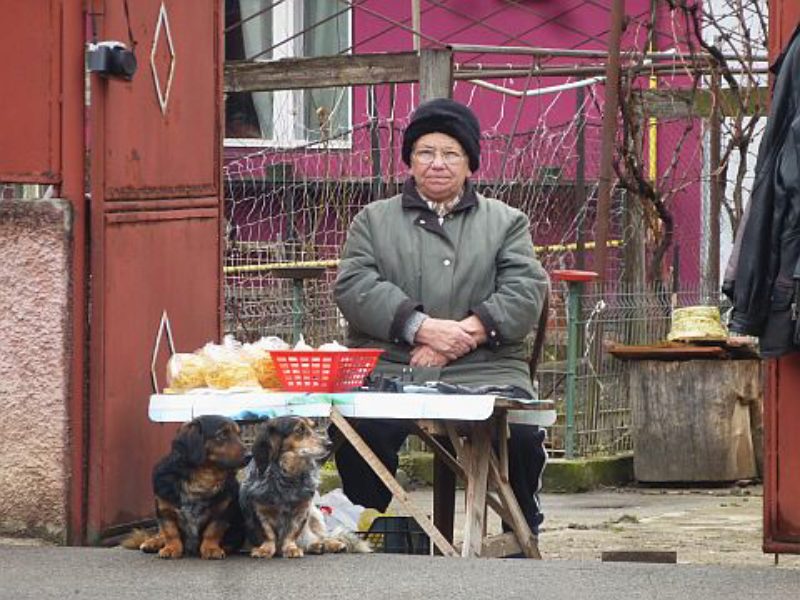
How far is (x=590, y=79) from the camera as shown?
15.8 m

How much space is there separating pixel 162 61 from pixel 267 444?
205 centimetres

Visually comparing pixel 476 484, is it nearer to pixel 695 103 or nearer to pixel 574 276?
pixel 574 276

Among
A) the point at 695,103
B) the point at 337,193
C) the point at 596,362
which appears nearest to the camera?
the point at 596,362

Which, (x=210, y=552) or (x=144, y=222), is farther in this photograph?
(x=144, y=222)

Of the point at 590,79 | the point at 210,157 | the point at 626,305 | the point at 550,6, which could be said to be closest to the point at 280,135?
the point at 550,6

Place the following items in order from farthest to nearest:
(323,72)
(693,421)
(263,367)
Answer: (693,421) < (323,72) < (263,367)

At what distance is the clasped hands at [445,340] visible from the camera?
8.91 m

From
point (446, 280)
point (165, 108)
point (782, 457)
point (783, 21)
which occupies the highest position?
point (783, 21)

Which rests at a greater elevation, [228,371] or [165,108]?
[165,108]

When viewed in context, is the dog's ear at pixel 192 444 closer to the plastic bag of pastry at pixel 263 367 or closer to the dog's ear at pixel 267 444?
the dog's ear at pixel 267 444

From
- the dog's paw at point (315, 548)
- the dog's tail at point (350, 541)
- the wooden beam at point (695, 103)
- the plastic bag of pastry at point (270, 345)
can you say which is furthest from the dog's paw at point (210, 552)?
the wooden beam at point (695, 103)

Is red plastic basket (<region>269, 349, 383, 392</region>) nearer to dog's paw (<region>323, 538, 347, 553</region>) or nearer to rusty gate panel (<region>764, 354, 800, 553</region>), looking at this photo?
dog's paw (<region>323, 538, 347, 553</region>)

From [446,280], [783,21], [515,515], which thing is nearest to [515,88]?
[446,280]

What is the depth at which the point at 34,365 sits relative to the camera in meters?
8.75
